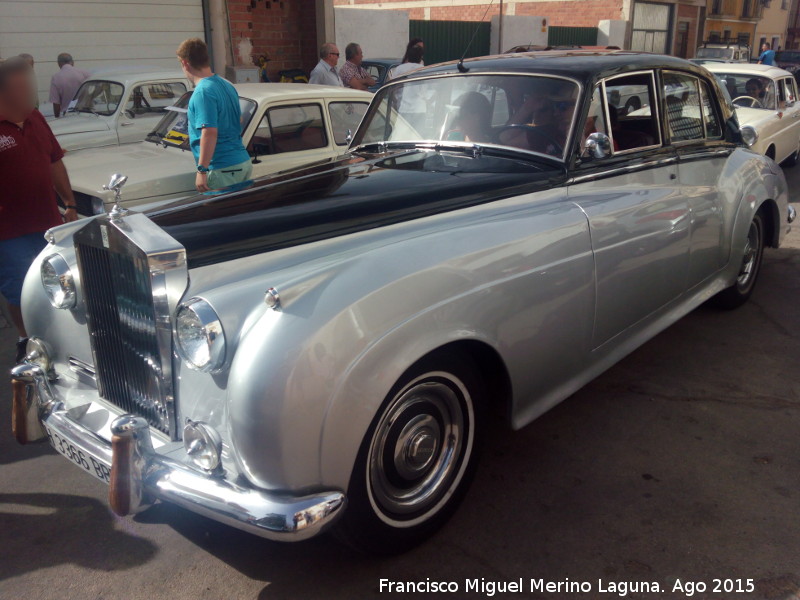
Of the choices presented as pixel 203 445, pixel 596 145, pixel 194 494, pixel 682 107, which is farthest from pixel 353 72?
pixel 194 494

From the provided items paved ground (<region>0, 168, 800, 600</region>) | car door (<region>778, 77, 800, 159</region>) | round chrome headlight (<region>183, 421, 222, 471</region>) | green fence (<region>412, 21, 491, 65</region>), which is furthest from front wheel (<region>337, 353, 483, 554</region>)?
green fence (<region>412, 21, 491, 65</region>)

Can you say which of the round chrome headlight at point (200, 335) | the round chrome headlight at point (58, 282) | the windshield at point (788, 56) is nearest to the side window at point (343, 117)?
→ the round chrome headlight at point (58, 282)

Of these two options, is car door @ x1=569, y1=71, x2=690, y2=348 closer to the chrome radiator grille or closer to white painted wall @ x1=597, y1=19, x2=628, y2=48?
the chrome radiator grille

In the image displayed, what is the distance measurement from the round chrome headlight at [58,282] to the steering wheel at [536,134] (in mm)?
2118

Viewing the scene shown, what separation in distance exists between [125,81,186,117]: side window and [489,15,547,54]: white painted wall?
52.2 feet

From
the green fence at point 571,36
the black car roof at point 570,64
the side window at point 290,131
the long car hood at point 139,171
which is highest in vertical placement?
the green fence at point 571,36

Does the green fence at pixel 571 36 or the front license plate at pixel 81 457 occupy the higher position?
the green fence at pixel 571 36

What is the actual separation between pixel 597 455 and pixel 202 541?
1.85m

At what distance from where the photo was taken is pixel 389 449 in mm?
2582

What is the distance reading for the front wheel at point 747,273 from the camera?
511 centimetres

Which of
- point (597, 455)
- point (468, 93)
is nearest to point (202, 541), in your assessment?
point (597, 455)

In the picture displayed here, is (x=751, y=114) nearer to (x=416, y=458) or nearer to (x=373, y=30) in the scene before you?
(x=416, y=458)

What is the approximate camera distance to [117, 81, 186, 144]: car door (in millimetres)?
8383

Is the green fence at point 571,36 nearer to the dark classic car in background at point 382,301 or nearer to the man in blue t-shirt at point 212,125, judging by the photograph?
the man in blue t-shirt at point 212,125
